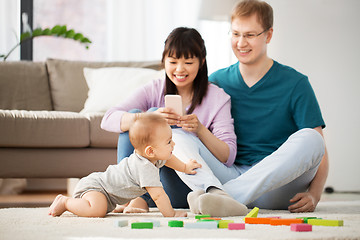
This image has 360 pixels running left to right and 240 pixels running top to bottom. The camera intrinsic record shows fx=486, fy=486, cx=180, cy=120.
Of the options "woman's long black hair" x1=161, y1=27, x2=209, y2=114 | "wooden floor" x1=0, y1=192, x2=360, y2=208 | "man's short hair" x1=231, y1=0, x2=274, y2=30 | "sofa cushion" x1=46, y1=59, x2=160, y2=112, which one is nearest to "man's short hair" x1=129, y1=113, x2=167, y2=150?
"woman's long black hair" x1=161, y1=27, x2=209, y2=114

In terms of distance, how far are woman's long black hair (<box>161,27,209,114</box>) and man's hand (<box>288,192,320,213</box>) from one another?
50 cm

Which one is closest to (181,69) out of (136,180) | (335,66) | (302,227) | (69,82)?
(136,180)

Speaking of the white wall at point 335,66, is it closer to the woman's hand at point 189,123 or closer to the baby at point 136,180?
the woman's hand at point 189,123

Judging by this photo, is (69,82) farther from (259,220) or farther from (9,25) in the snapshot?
(259,220)

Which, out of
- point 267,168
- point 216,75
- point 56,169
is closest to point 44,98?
point 56,169

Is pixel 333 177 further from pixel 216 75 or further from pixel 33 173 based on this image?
pixel 33 173

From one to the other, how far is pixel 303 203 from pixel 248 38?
633 mm

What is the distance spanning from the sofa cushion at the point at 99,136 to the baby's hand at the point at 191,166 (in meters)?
1.16

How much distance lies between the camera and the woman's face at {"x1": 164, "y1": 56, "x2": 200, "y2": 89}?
1.75 metres

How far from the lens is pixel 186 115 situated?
5.39 feet

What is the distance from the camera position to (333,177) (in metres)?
3.42

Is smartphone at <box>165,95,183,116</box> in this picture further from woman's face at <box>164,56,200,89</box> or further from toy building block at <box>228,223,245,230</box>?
toy building block at <box>228,223,245,230</box>

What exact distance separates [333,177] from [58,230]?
266 cm

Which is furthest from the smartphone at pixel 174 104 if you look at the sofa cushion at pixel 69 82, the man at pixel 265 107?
the sofa cushion at pixel 69 82
